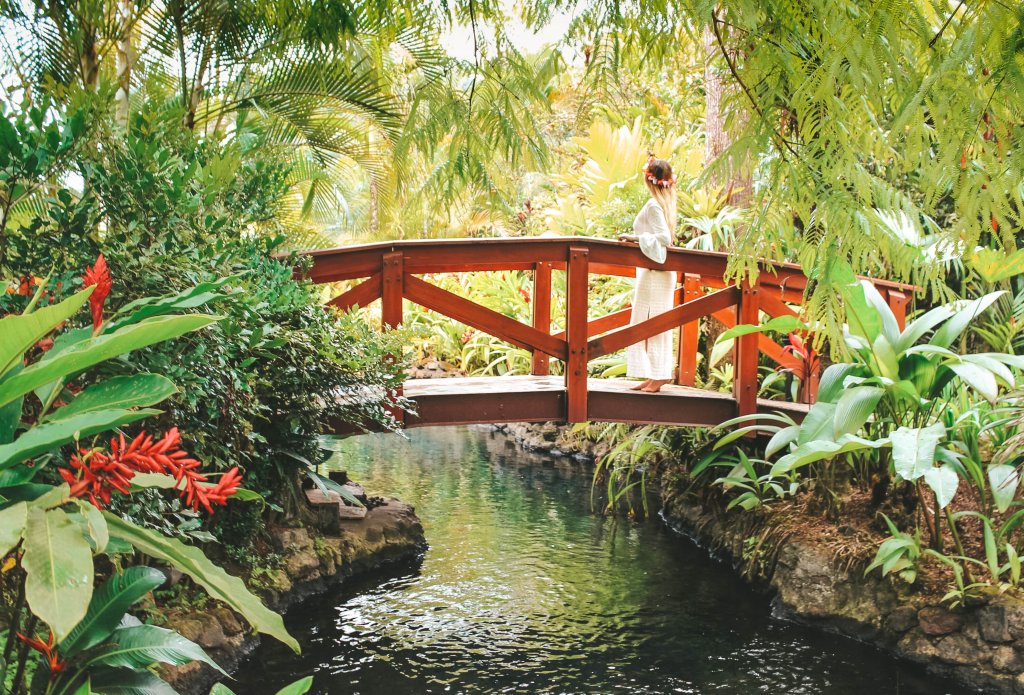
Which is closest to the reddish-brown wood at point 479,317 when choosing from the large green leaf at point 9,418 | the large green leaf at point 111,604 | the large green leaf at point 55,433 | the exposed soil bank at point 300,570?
the exposed soil bank at point 300,570

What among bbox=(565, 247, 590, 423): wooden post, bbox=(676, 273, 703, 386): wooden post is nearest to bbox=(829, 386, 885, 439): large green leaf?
bbox=(565, 247, 590, 423): wooden post

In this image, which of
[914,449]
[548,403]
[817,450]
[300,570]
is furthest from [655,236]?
[300,570]

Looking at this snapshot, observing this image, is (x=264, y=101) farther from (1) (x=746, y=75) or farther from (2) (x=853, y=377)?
A: (1) (x=746, y=75)

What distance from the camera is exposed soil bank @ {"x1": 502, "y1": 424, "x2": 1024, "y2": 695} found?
4.79 metres

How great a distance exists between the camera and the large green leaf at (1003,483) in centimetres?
496

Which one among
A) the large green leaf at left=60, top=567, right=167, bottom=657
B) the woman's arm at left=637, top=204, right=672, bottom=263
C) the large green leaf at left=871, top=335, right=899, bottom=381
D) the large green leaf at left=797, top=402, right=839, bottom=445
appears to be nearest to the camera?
the large green leaf at left=60, top=567, right=167, bottom=657

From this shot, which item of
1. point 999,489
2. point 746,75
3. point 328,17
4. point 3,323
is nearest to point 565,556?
point 999,489

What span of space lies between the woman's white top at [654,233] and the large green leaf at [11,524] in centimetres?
499

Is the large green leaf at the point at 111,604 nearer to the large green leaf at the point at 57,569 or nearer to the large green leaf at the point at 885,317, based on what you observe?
the large green leaf at the point at 57,569

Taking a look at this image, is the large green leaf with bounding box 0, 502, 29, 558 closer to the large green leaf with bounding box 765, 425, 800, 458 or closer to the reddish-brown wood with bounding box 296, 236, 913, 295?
the reddish-brown wood with bounding box 296, 236, 913, 295

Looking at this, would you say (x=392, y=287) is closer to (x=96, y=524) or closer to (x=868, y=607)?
(x=868, y=607)

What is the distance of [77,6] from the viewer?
579 cm

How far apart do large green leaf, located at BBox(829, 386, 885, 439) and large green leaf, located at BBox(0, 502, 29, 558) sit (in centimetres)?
438

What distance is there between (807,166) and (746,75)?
30 centimetres
